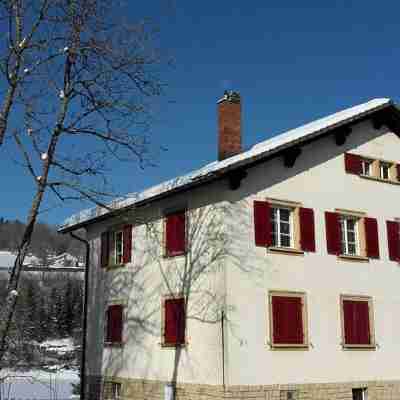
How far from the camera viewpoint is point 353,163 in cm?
1833

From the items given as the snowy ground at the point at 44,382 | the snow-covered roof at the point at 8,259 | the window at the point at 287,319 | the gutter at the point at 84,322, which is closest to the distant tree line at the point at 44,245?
the snow-covered roof at the point at 8,259

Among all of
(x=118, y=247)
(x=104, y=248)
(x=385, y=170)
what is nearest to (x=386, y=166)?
(x=385, y=170)

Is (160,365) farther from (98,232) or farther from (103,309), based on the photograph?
(98,232)

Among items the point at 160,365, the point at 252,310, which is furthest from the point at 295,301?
the point at 160,365

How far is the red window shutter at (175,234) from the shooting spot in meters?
16.8

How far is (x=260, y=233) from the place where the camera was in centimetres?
1566

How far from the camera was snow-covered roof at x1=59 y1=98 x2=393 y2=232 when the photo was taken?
15.1 m

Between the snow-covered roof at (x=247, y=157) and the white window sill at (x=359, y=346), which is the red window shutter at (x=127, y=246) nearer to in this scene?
the snow-covered roof at (x=247, y=157)

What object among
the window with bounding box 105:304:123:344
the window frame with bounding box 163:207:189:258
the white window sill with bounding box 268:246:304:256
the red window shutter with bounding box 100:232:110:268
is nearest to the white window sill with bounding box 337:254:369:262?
the white window sill with bounding box 268:246:304:256

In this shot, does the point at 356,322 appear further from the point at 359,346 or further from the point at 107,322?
the point at 107,322

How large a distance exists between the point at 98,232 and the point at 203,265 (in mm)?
6188

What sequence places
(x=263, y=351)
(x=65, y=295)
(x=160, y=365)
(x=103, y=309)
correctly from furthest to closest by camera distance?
(x=65, y=295) < (x=103, y=309) < (x=160, y=365) < (x=263, y=351)

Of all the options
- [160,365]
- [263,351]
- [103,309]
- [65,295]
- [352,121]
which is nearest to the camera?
[263,351]

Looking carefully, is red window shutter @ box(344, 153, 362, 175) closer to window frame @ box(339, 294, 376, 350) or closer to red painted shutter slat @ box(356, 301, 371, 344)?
window frame @ box(339, 294, 376, 350)
